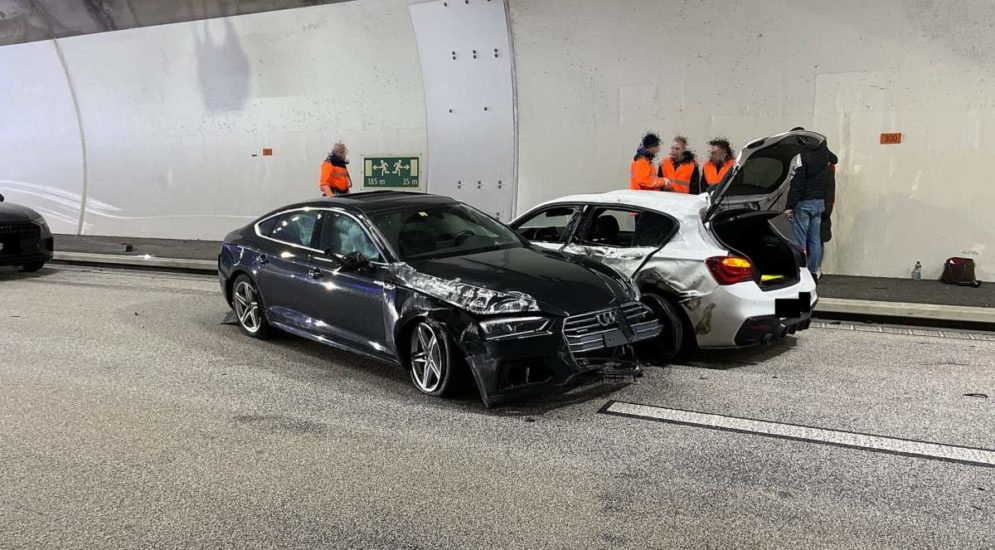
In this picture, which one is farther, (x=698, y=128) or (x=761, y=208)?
(x=698, y=128)

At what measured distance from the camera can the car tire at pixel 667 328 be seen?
6.26m

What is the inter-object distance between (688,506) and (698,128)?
857cm

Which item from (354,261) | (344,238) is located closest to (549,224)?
(344,238)

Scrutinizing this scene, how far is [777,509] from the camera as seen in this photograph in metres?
3.73

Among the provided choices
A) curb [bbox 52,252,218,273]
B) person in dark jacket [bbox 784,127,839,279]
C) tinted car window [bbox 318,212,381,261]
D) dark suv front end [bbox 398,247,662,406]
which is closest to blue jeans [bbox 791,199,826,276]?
person in dark jacket [bbox 784,127,839,279]

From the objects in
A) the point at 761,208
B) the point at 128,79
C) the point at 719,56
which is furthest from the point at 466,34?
the point at 128,79

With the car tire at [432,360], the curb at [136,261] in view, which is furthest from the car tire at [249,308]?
the curb at [136,261]

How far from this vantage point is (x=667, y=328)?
6309 millimetres

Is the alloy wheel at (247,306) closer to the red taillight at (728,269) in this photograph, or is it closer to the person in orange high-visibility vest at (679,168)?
the red taillight at (728,269)

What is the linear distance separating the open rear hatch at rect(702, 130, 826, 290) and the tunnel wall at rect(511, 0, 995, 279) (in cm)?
415

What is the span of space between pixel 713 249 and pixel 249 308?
4.62 m

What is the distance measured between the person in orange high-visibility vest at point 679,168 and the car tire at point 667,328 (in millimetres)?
4957

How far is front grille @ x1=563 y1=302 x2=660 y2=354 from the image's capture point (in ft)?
16.9

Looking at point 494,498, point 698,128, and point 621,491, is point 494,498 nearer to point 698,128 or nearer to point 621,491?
point 621,491
